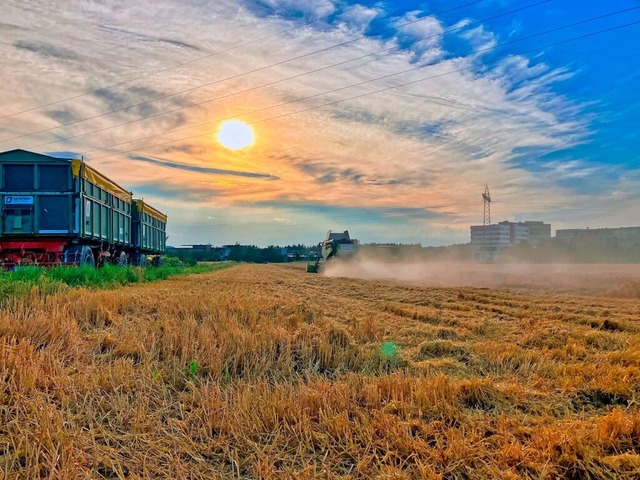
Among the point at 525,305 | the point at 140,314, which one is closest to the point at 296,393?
the point at 140,314

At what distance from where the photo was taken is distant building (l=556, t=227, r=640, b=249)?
227 ft

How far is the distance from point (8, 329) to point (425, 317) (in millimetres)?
7507

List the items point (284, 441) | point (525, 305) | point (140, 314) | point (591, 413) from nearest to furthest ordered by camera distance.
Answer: point (284, 441)
point (591, 413)
point (140, 314)
point (525, 305)

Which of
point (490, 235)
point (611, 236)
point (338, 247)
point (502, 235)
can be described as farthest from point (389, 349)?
point (502, 235)

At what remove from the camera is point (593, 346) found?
6.95 meters

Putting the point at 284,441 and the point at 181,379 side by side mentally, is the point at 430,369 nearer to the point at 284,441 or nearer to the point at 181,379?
the point at 284,441

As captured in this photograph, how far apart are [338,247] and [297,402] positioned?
34.3 metres

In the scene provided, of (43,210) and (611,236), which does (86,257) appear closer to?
(43,210)

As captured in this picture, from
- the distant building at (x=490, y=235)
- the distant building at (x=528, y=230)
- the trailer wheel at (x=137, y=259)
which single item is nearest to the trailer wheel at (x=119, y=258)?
the trailer wheel at (x=137, y=259)

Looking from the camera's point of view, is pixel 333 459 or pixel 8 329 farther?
pixel 8 329

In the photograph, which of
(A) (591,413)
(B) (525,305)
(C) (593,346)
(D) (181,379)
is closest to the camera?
(A) (591,413)

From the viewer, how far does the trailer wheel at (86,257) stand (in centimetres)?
1537

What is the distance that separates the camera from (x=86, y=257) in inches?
625

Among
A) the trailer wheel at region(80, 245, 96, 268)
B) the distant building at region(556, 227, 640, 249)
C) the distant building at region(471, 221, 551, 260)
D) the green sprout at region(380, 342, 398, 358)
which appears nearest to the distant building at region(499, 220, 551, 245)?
the distant building at region(471, 221, 551, 260)
